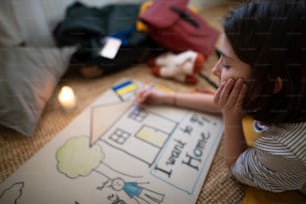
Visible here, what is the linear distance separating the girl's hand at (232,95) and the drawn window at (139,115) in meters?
0.27

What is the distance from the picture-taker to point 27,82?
0.74 m

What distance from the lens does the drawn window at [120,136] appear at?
710 millimetres

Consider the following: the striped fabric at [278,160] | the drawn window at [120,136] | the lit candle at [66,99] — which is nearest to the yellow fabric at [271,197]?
the striped fabric at [278,160]

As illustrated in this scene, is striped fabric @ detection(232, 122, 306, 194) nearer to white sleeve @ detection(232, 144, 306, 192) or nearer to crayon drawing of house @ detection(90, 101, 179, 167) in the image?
white sleeve @ detection(232, 144, 306, 192)

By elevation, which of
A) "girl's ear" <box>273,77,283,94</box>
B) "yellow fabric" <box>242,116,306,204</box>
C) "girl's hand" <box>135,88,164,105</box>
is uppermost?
"girl's ear" <box>273,77,283,94</box>

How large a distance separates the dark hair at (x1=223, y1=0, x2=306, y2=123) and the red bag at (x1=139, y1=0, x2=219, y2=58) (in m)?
0.46

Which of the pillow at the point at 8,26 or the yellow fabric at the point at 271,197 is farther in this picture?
the pillow at the point at 8,26

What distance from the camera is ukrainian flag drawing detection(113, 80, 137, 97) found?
0.88 m

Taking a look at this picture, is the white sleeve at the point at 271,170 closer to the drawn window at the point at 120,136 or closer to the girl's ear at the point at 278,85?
the girl's ear at the point at 278,85

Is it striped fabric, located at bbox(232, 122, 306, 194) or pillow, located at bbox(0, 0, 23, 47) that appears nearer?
striped fabric, located at bbox(232, 122, 306, 194)

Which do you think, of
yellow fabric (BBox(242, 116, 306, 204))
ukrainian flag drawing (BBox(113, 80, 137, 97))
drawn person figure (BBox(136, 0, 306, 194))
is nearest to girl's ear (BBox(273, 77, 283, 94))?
drawn person figure (BBox(136, 0, 306, 194))

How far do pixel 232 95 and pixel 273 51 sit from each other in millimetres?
143

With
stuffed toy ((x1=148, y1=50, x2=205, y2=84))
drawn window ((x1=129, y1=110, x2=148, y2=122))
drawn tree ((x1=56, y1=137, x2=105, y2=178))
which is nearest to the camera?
drawn tree ((x1=56, y1=137, x2=105, y2=178))

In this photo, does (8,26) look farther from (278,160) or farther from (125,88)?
(278,160)
